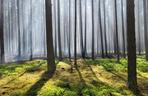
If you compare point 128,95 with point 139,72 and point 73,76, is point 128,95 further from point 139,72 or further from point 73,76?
point 139,72

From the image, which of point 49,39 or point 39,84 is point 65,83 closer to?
point 39,84

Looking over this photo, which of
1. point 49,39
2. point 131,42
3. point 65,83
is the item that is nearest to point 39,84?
point 65,83

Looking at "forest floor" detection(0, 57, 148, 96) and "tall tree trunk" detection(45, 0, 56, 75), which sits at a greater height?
"tall tree trunk" detection(45, 0, 56, 75)

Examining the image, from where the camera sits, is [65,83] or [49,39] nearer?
[65,83]

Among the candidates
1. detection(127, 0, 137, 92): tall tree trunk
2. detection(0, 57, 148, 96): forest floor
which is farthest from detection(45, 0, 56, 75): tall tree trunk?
detection(127, 0, 137, 92): tall tree trunk

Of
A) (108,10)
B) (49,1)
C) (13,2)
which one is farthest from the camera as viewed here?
(108,10)

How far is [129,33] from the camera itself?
38.8 feet

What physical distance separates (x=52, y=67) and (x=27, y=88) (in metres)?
3.93

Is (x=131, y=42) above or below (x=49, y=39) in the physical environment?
below

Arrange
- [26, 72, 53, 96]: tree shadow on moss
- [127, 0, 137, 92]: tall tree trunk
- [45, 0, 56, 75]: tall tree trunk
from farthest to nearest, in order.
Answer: [45, 0, 56, 75]: tall tree trunk → [127, 0, 137, 92]: tall tree trunk → [26, 72, 53, 96]: tree shadow on moss

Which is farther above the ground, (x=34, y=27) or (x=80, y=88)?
(x=34, y=27)

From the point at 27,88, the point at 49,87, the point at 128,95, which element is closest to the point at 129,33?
the point at 128,95

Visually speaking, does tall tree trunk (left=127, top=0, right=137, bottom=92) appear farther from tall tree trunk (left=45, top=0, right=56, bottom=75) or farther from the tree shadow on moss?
tall tree trunk (left=45, top=0, right=56, bottom=75)

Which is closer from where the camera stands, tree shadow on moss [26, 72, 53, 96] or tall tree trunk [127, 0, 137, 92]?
tree shadow on moss [26, 72, 53, 96]
